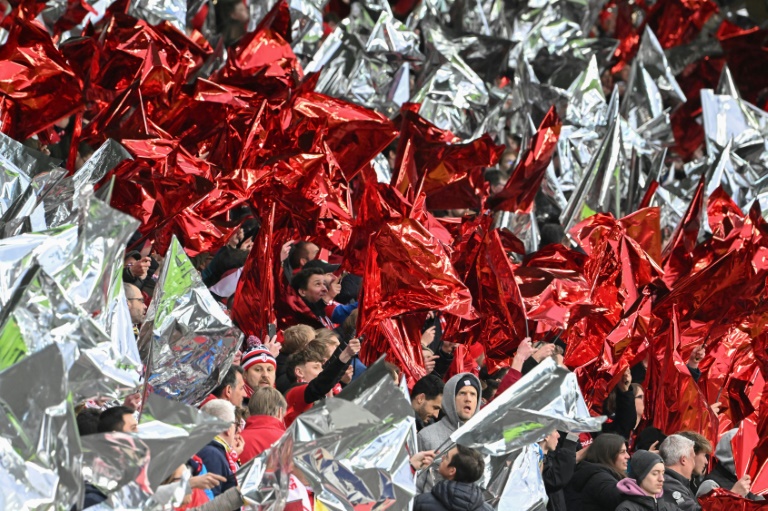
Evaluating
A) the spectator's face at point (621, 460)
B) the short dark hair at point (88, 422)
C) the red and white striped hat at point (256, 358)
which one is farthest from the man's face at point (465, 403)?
the short dark hair at point (88, 422)

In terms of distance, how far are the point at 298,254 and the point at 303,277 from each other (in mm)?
710

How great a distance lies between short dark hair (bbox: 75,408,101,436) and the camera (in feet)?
18.2

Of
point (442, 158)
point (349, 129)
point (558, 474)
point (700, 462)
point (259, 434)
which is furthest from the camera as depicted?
point (442, 158)

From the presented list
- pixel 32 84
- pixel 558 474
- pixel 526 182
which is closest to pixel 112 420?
pixel 558 474

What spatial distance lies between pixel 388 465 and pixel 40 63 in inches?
191

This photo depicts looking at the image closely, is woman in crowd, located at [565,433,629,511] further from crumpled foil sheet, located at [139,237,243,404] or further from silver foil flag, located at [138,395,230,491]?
silver foil flag, located at [138,395,230,491]

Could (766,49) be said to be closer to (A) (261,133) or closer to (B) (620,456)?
(A) (261,133)

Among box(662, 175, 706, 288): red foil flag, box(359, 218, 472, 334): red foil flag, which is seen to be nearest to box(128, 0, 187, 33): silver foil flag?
box(662, 175, 706, 288): red foil flag

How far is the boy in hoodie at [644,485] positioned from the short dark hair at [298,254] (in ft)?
8.86

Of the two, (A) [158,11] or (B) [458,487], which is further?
(A) [158,11]

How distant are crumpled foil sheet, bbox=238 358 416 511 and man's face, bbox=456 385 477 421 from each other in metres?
1.30

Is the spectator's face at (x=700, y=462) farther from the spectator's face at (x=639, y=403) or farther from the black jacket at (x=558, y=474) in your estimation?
the black jacket at (x=558, y=474)

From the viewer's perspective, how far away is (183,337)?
22.6ft

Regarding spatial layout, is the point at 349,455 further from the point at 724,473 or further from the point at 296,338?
the point at 724,473
